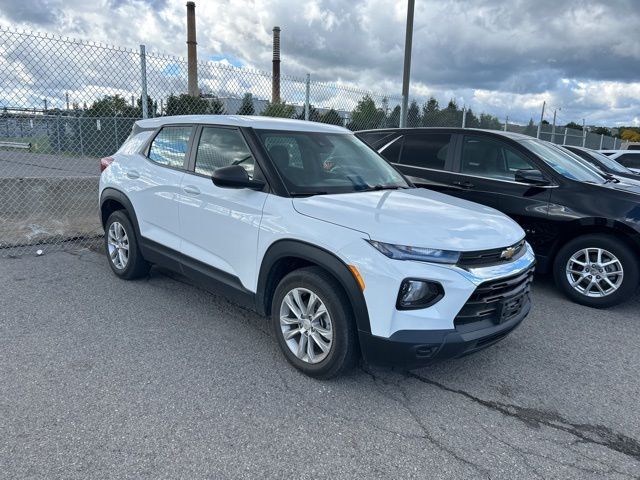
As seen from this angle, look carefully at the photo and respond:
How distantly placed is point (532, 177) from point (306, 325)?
11.1 ft

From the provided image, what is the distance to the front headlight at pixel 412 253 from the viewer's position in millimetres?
2863

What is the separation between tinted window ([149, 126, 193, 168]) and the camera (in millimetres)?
4438

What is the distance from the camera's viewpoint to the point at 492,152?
575 centimetres

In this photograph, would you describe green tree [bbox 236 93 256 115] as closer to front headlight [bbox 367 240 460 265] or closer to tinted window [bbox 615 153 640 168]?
front headlight [bbox 367 240 460 265]

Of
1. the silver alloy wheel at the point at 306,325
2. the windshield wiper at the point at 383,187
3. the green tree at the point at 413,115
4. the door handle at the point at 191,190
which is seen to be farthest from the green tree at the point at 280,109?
the silver alloy wheel at the point at 306,325

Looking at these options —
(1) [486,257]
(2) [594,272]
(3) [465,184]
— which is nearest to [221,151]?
(1) [486,257]

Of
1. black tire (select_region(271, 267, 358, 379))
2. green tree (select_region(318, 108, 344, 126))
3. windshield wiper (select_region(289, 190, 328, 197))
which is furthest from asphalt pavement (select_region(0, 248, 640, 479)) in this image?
green tree (select_region(318, 108, 344, 126))

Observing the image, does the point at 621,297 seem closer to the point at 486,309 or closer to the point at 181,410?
the point at 486,309

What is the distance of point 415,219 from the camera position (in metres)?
3.13

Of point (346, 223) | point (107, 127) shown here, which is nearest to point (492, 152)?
point (346, 223)

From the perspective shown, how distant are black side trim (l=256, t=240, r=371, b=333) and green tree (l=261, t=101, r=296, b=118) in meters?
6.39

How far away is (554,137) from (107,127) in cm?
1678

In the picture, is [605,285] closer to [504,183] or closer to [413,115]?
[504,183]

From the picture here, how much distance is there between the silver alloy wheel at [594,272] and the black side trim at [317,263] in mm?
3262
